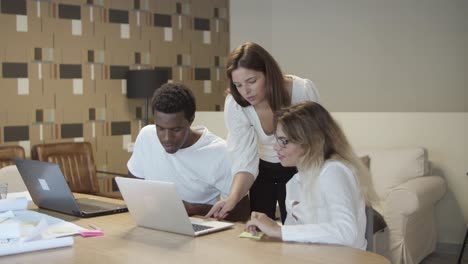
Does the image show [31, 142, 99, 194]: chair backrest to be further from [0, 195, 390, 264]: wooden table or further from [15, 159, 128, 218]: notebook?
[0, 195, 390, 264]: wooden table

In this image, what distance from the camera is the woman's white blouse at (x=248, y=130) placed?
105 inches

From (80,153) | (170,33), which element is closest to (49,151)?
(80,153)

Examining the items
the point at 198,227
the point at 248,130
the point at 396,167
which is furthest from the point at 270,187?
the point at 396,167

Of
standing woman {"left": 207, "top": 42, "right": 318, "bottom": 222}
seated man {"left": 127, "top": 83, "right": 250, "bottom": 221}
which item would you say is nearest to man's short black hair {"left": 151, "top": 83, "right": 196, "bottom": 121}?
seated man {"left": 127, "top": 83, "right": 250, "bottom": 221}

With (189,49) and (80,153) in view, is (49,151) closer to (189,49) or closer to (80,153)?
(80,153)

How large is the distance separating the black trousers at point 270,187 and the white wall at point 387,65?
1976 mm

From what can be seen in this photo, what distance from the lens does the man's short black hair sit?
2.54 m

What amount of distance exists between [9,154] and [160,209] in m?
3.00

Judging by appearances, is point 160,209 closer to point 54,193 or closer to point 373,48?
point 54,193

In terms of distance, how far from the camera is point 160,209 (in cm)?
204

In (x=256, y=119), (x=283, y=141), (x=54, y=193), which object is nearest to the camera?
(x=283, y=141)

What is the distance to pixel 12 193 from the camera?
9.65ft

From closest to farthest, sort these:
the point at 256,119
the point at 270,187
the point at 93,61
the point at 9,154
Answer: the point at 256,119, the point at 270,187, the point at 9,154, the point at 93,61

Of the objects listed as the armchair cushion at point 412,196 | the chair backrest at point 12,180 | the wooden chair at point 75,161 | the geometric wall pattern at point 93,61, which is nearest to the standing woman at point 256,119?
the chair backrest at point 12,180
